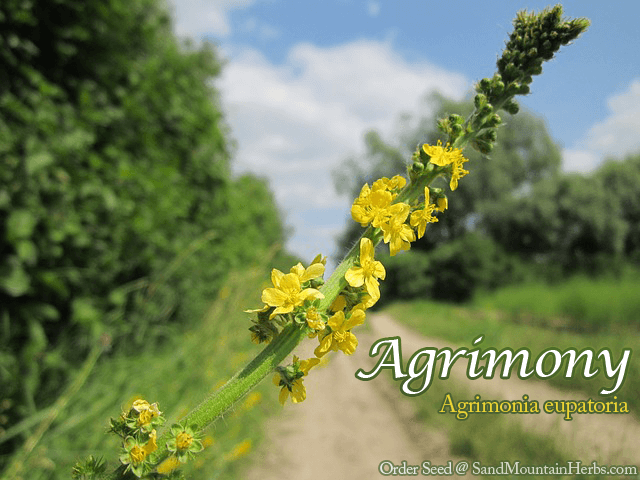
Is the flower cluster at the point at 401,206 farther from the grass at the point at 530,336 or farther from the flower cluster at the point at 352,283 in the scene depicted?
the grass at the point at 530,336

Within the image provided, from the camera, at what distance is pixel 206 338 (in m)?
4.84

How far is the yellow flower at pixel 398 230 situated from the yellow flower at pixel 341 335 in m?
0.14

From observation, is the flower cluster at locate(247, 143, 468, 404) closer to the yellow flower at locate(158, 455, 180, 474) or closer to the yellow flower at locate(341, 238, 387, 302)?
the yellow flower at locate(341, 238, 387, 302)

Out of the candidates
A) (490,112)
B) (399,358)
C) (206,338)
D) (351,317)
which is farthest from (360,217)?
(206,338)

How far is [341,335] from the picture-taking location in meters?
0.86

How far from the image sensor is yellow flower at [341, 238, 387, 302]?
2.75 ft

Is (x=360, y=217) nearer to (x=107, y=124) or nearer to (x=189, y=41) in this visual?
(x=107, y=124)

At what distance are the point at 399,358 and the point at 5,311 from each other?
2.46 m

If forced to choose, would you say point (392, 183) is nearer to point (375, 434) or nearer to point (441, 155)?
point (441, 155)

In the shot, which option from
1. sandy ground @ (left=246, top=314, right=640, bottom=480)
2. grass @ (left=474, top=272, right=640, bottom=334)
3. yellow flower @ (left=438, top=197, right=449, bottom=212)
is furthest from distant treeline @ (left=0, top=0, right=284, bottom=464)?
grass @ (left=474, top=272, right=640, bottom=334)

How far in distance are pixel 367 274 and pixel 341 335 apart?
12cm

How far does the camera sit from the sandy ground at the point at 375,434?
5238 mm

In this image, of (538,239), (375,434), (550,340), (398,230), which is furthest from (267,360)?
(538,239)

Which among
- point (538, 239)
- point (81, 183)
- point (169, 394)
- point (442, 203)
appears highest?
point (538, 239)
